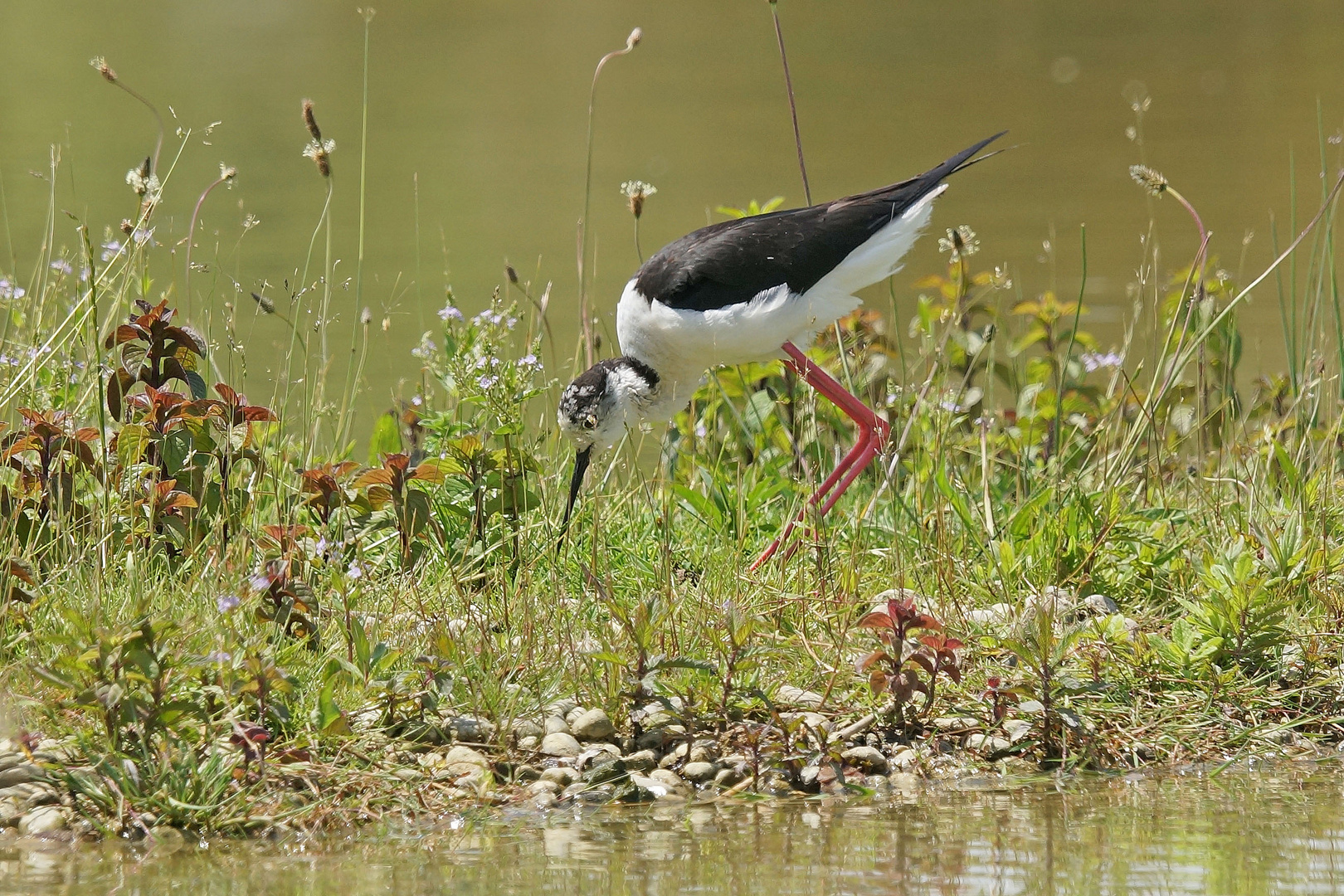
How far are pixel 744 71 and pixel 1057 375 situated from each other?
12.0 m

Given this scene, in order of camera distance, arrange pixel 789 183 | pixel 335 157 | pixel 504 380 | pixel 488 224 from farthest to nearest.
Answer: pixel 335 157, pixel 789 183, pixel 488 224, pixel 504 380

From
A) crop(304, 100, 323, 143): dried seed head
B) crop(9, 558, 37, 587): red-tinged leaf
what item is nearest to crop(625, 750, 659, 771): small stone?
crop(9, 558, 37, 587): red-tinged leaf

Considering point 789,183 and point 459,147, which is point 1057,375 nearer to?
point 789,183

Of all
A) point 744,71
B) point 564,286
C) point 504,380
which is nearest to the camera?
point 504,380

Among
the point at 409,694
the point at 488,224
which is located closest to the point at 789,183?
the point at 488,224

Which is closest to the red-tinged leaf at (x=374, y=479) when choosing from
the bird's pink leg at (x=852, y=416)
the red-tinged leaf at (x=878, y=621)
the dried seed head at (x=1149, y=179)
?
the red-tinged leaf at (x=878, y=621)

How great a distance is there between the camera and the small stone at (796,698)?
3012 mm

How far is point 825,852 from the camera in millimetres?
2488

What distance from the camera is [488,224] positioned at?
9297 mm

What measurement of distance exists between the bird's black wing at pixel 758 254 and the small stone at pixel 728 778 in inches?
80.6

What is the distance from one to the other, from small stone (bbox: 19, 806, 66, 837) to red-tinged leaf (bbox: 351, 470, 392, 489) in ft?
3.47

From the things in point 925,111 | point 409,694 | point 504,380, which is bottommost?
point 409,694

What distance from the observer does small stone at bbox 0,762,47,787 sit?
2.63m

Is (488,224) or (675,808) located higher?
(488,224)
